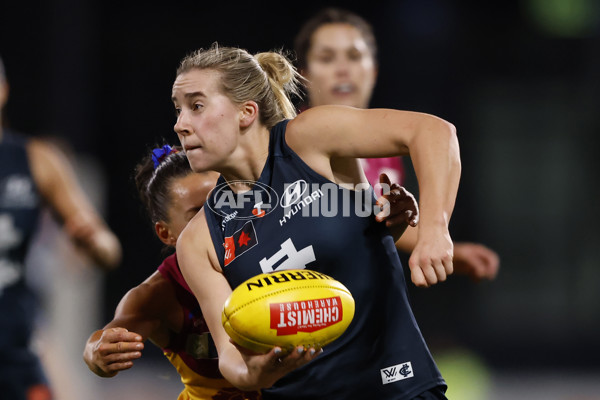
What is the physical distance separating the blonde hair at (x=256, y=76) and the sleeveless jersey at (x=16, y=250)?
177cm

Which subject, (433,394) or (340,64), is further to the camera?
(340,64)

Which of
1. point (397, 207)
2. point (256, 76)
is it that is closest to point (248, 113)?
point (256, 76)

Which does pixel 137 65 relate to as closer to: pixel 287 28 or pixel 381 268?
pixel 287 28

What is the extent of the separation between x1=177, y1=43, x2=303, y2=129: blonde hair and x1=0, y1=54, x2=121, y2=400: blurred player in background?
1423 mm

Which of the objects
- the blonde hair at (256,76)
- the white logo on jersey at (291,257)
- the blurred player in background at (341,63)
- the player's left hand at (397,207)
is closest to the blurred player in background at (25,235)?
the blurred player in background at (341,63)

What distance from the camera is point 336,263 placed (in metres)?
2.25

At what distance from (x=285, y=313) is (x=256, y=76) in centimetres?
80

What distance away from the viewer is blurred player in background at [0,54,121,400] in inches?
145

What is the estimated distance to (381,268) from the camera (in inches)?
91.7

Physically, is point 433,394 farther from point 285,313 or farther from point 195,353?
point 195,353

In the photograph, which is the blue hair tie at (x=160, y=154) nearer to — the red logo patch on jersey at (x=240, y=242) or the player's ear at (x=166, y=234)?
the player's ear at (x=166, y=234)

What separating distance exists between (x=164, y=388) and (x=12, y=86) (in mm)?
3397

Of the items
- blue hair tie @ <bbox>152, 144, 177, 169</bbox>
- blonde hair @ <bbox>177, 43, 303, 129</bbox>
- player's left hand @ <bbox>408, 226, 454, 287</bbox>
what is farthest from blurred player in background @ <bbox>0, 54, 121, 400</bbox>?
player's left hand @ <bbox>408, 226, 454, 287</bbox>

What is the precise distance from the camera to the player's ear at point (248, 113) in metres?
2.36
